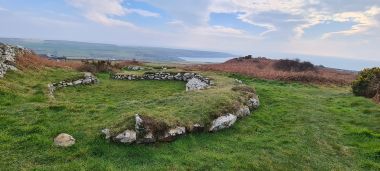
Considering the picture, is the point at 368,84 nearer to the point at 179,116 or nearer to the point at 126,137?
the point at 179,116

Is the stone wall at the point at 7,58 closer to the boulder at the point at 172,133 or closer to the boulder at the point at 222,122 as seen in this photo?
the boulder at the point at 172,133

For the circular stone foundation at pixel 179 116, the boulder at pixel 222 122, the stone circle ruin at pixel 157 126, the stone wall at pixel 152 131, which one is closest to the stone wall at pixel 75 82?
the stone circle ruin at pixel 157 126

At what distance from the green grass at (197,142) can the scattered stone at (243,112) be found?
1.33ft

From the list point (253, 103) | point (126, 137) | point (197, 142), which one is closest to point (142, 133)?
point (126, 137)

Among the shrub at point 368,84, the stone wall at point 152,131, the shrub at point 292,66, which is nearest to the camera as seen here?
the stone wall at point 152,131

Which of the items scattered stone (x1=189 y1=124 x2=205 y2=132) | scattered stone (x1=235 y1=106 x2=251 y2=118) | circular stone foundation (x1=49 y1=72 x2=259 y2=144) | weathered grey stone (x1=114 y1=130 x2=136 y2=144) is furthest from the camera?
scattered stone (x1=235 y1=106 x2=251 y2=118)

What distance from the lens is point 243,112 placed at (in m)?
20.3

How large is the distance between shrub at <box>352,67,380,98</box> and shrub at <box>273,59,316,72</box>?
28.9 m

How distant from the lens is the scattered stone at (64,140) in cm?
1345

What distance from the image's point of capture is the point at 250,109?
2205 centimetres

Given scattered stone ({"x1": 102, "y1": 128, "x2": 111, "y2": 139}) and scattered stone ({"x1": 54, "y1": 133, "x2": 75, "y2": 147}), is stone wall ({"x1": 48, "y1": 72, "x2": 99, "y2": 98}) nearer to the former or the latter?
scattered stone ({"x1": 54, "y1": 133, "x2": 75, "y2": 147})

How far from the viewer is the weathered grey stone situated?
13.9 m

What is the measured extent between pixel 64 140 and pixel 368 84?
26.3m

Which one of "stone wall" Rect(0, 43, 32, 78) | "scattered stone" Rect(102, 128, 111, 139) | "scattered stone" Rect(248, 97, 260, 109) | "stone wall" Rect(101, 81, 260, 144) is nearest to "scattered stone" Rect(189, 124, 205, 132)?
"stone wall" Rect(101, 81, 260, 144)
